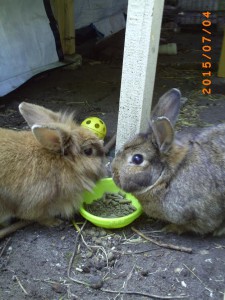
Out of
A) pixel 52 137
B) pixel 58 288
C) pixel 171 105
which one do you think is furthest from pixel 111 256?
pixel 171 105

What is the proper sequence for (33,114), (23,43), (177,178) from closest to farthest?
(177,178) < (33,114) < (23,43)

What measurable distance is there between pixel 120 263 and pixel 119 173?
0.52 metres

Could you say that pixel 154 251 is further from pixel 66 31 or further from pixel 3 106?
pixel 66 31

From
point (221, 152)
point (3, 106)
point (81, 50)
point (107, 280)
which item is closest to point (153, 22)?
point (221, 152)

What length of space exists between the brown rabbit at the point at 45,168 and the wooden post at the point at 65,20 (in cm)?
300

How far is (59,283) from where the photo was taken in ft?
7.29

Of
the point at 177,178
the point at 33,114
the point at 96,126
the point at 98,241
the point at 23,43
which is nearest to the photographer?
the point at 177,178

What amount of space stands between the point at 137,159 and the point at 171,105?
1.33 ft

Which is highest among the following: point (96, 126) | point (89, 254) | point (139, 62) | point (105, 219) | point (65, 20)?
point (139, 62)

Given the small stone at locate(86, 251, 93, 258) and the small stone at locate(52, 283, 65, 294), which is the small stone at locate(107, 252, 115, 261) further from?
the small stone at locate(52, 283, 65, 294)

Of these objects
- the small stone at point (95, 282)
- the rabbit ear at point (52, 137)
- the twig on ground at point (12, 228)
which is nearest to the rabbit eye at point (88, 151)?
the rabbit ear at point (52, 137)

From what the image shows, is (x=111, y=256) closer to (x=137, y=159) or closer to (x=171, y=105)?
(x=137, y=159)

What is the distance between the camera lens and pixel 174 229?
2586 millimetres

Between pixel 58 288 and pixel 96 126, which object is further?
pixel 96 126
